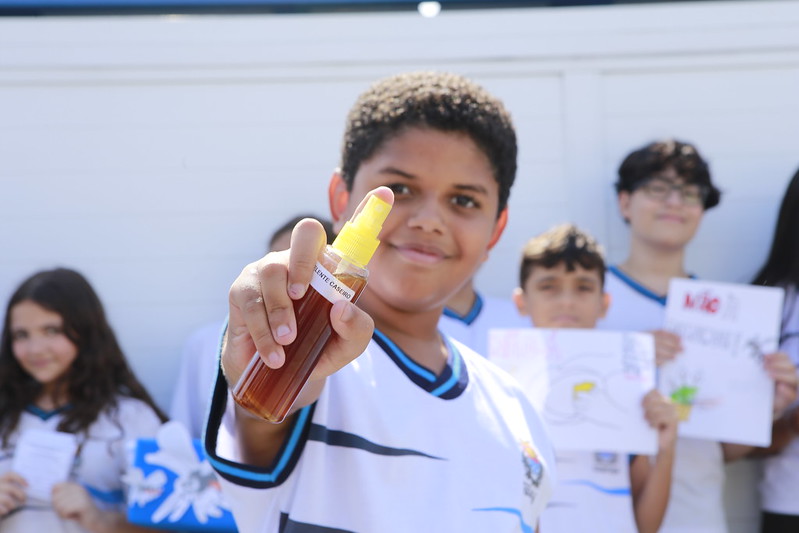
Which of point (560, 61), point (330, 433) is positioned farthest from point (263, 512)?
A: point (560, 61)

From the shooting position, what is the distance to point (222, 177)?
3.38 meters

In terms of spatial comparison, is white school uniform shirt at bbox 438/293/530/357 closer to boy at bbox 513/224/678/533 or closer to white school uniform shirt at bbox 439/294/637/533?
boy at bbox 513/224/678/533

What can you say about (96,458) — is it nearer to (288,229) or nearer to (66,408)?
(66,408)

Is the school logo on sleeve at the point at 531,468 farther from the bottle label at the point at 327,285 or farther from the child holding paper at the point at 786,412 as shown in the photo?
the child holding paper at the point at 786,412

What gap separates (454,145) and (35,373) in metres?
2.08

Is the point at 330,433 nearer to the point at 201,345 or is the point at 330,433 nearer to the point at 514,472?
the point at 514,472

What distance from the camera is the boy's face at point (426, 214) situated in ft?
4.69

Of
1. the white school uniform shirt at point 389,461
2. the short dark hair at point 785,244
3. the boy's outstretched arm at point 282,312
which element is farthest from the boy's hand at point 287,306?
the short dark hair at point 785,244

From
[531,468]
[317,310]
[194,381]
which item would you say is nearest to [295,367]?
[317,310]

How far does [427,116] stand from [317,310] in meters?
0.63

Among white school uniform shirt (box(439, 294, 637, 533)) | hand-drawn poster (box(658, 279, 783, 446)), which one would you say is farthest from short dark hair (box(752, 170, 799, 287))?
white school uniform shirt (box(439, 294, 637, 533))

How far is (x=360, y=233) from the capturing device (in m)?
0.97

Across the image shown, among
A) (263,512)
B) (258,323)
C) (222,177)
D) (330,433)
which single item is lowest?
(263,512)

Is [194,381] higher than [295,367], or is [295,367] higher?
[295,367]
